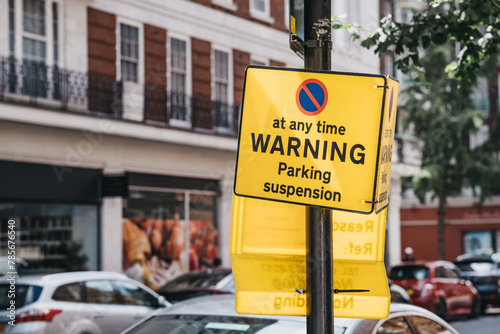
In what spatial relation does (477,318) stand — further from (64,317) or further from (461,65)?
(461,65)

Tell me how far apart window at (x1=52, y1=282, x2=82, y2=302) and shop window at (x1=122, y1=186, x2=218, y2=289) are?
787 cm

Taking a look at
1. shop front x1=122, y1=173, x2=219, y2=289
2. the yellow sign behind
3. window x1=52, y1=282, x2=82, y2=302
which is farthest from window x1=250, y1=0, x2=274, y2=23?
the yellow sign behind

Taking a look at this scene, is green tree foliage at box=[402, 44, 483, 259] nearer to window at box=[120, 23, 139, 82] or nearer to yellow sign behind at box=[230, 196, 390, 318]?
window at box=[120, 23, 139, 82]

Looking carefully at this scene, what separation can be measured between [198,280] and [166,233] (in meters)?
8.59

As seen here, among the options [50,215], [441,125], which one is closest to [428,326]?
[50,215]

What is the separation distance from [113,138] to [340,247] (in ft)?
54.3

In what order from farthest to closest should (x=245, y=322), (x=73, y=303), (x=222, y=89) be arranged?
(x=222, y=89) < (x=73, y=303) < (x=245, y=322)

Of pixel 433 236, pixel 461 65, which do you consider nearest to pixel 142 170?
pixel 461 65

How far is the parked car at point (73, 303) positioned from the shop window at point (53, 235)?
5.37 metres

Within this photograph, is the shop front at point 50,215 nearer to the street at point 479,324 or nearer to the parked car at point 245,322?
the street at point 479,324

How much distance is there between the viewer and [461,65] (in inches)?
293

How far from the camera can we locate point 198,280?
12.9 metres

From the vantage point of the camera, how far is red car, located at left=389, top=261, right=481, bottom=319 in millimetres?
18750

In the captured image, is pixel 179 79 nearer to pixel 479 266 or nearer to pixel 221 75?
pixel 221 75
